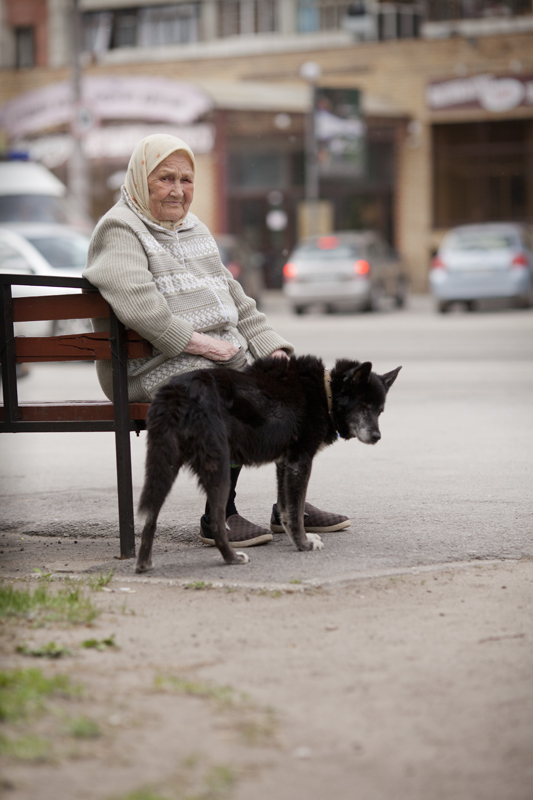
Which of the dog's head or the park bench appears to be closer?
the park bench

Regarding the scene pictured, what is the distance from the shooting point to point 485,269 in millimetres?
22766

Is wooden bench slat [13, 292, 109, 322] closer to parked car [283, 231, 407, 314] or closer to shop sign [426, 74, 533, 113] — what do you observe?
parked car [283, 231, 407, 314]

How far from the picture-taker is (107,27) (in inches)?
1747

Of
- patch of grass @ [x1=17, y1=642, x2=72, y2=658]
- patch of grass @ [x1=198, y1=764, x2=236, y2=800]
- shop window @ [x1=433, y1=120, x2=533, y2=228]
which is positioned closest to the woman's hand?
patch of grass @ [x1=17, y1=642, x2=72, y2=658]

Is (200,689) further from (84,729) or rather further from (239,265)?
(239,265)

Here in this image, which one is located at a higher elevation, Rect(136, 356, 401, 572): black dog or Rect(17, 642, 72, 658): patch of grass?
Rect(136, 356, 401, 572): black dog

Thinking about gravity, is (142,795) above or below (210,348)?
below

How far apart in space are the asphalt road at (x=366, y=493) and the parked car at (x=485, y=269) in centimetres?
1019

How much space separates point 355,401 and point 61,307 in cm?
136

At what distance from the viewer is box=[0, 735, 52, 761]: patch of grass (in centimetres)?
271

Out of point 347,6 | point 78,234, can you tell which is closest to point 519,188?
point 347,6

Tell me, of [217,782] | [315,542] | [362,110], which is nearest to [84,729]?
[217,782]

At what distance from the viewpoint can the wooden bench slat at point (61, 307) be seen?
5.01 m

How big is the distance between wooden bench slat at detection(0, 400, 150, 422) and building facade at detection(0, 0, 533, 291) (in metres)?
28.8
